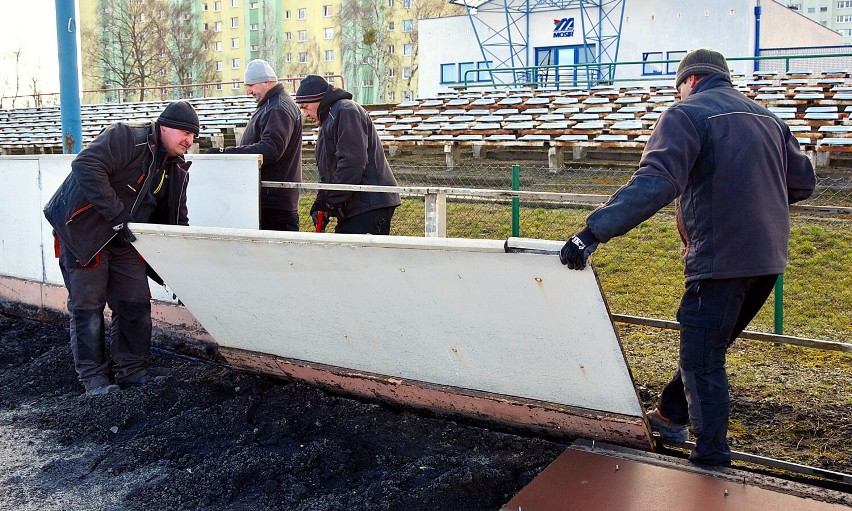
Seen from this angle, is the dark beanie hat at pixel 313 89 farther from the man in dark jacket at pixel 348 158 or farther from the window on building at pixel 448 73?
the window on building at pixel 448 73

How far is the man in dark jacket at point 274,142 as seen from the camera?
A: 18.1 ft

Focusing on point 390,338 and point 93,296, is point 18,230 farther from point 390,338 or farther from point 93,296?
point 390,338

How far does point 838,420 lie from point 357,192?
3170 millimetres

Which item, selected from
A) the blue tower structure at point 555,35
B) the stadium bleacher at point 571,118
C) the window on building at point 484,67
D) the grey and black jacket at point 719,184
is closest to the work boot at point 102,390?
the grey and black jacket at point 719,184

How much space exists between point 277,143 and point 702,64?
2.96m

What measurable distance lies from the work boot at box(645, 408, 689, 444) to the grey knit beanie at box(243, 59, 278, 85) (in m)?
3.31

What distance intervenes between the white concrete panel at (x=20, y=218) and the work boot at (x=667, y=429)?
5216 millimetres

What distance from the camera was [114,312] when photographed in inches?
215

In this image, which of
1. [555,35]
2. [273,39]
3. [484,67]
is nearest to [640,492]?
[555,35]

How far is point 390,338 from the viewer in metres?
4.38

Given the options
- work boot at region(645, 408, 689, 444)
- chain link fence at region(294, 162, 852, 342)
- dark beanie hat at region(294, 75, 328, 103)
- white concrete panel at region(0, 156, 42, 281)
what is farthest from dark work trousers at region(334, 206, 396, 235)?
white concrete panel at region(0, 156, 42, 281)

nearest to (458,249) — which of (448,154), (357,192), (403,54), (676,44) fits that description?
(357,192)

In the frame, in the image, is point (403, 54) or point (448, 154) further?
point (403, 54)

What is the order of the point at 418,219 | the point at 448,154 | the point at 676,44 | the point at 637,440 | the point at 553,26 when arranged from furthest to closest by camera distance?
the point at 553,26 < the point at 676,44 < the point at 448,154 < the point at 418,219 < the point at 637,440
